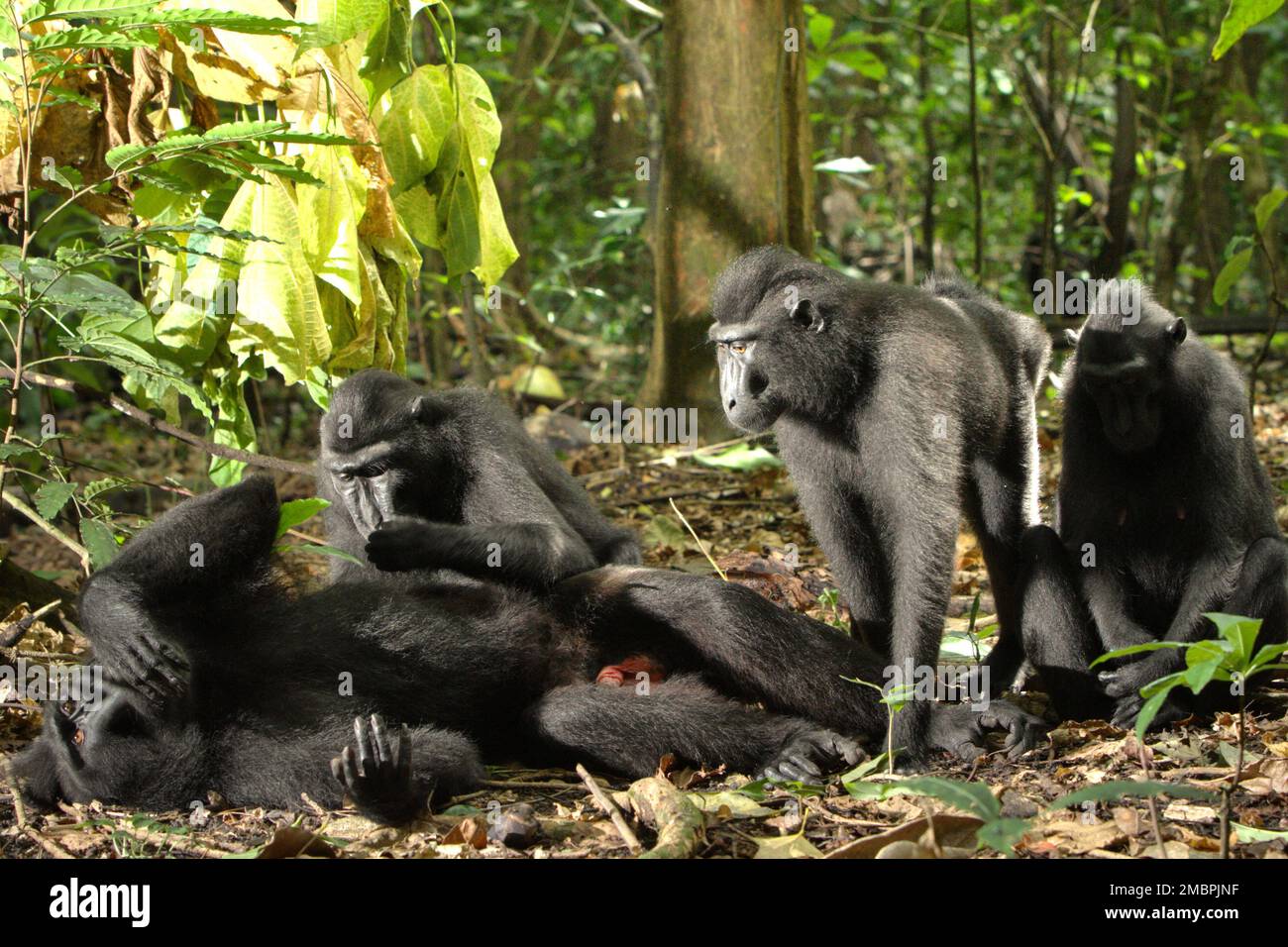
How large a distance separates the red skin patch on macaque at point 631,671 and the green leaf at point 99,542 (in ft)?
6.51

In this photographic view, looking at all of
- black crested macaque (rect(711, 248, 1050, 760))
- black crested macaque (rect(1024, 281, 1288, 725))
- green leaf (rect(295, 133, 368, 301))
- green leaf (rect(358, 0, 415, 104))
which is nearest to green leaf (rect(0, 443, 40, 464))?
green leaf (rect(295, 133, 368, 301))

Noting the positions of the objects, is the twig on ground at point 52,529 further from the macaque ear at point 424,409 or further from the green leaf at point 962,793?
the green leaf at point 962,793

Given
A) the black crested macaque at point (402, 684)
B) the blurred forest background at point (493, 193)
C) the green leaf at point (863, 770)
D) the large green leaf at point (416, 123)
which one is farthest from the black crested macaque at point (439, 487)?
the green leaf at point (863, 770)

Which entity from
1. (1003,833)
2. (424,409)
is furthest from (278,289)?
(1003,833)

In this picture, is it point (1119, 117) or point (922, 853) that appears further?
point (1119, 117)

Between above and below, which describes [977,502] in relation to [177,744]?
above

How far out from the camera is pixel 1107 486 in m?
5.38

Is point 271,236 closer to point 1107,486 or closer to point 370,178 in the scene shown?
point 370,178

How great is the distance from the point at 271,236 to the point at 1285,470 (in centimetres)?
672

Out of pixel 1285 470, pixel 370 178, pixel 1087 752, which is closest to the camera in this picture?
pixel 1087 752

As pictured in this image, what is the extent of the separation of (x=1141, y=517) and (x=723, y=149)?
14.4 feet

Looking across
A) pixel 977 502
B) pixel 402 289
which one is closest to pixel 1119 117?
pixel 977 502

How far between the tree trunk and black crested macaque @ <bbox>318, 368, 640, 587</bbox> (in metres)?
3.01

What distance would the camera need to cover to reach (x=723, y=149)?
8617 mm
